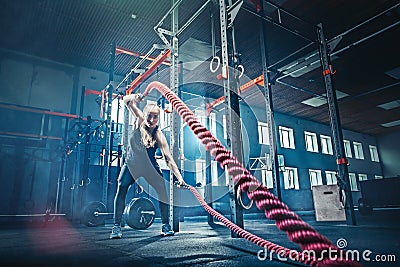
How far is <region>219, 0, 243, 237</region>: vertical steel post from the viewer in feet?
8.64

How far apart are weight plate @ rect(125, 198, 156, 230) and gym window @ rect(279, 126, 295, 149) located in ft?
36.0

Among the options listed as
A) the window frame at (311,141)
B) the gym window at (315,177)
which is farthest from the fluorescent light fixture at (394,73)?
the gym window at (315,177)

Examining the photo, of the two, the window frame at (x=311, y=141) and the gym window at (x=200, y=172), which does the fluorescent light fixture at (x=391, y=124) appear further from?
the gym window at (x=200, y=172)

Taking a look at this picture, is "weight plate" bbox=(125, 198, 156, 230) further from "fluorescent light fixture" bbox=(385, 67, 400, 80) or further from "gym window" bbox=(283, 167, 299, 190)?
"fluorescent light fixture" bbox=(385, 67, 400, 80)

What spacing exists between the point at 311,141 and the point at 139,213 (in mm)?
13641

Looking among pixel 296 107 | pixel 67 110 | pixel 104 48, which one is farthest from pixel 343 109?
pixel 67 110

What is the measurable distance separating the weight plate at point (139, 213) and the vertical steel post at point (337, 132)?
9.33ft

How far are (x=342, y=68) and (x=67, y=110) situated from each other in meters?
9.83

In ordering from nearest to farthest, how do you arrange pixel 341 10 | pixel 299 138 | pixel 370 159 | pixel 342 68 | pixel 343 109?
pixel 341 10 < pixel 342 68 < pixel 343 109 < pixel 299 138 < pixel 370 159

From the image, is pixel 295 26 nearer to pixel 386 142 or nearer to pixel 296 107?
pixel 296 107

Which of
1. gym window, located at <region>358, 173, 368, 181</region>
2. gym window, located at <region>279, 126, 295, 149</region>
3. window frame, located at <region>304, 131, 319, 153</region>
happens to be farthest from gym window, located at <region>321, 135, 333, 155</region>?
gym window, located at <region>358, 173, 368, 181</region>

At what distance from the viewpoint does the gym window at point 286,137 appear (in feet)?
43.9

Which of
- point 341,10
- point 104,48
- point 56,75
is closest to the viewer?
point 341,10

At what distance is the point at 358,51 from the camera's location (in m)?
8.28
